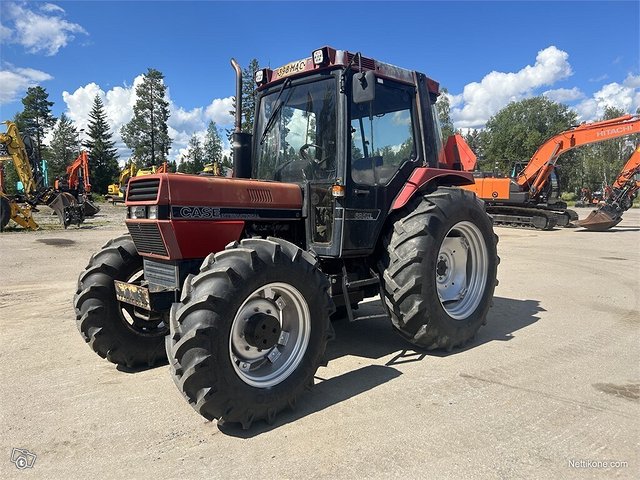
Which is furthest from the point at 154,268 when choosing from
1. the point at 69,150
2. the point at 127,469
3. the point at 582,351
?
the point at 69,150

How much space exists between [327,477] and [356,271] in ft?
8.09

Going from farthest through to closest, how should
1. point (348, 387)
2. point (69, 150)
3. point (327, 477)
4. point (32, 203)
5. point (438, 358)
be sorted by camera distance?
1. point (69, 150)
2. point (32, 203)
3. point (438, 358)
4. point (348, 387)
5. point (327, 477)

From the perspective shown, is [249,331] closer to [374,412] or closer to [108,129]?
[374,412]

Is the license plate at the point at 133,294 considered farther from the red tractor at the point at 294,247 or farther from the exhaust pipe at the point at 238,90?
the exhaust pipe at the point at 238,90

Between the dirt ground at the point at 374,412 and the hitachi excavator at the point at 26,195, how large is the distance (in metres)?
12.9

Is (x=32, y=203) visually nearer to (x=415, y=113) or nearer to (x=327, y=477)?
(x=415, y=113)

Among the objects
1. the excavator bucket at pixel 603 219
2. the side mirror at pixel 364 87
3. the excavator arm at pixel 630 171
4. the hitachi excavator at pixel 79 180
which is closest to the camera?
the side mirror at pixel 364 87

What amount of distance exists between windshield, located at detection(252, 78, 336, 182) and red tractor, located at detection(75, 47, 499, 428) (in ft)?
0.05

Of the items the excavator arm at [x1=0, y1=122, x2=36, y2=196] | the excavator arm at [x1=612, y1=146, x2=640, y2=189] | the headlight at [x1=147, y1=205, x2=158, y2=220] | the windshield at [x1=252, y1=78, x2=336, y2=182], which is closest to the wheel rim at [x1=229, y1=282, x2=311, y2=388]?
the headlight at [x1=147, y1=205, x2=158, y2=220]

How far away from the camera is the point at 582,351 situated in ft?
15.8

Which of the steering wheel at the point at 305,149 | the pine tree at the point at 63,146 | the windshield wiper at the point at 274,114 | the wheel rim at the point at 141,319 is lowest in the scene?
the wheel rim at the point at 141,319

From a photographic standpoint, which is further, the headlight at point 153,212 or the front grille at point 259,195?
the front grille at point 259,195

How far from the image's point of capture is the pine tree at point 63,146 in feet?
203

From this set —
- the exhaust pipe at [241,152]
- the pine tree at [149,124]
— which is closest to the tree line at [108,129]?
the pine tree at [149,124]
